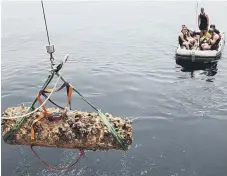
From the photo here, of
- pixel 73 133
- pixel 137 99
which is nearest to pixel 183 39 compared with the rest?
pixel 137 99

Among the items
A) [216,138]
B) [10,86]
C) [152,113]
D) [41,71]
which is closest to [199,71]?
[152,113]

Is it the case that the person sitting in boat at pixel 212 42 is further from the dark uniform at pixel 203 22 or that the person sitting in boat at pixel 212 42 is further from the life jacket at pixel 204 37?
the dark uniform at pixel 203 22

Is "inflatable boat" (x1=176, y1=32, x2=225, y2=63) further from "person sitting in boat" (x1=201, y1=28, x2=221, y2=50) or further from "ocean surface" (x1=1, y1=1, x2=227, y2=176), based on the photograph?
"ocean surface" (x1=1, y1=1, x2=227, y2=176)

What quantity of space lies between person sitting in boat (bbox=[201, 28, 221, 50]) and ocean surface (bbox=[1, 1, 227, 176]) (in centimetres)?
166

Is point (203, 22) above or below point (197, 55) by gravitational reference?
above

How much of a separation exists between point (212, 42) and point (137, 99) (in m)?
9.78

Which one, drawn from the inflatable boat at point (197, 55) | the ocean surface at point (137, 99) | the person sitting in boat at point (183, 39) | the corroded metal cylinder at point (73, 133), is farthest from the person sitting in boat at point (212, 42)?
the corroded metal cylinder at point (73, 133)

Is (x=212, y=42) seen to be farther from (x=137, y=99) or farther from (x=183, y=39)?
(x=137, y=99)

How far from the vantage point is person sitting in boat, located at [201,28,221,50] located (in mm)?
23095

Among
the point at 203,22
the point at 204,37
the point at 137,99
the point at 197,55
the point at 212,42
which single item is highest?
the point at 203,22

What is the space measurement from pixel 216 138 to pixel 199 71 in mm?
10415

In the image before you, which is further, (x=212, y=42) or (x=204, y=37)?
(x=204, y=37)

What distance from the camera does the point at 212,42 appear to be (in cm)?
2325

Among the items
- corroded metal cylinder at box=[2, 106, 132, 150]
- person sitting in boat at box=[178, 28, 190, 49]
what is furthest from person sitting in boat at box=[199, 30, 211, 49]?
corroded metal cylinder at box=[2, 106, 132, 150]
